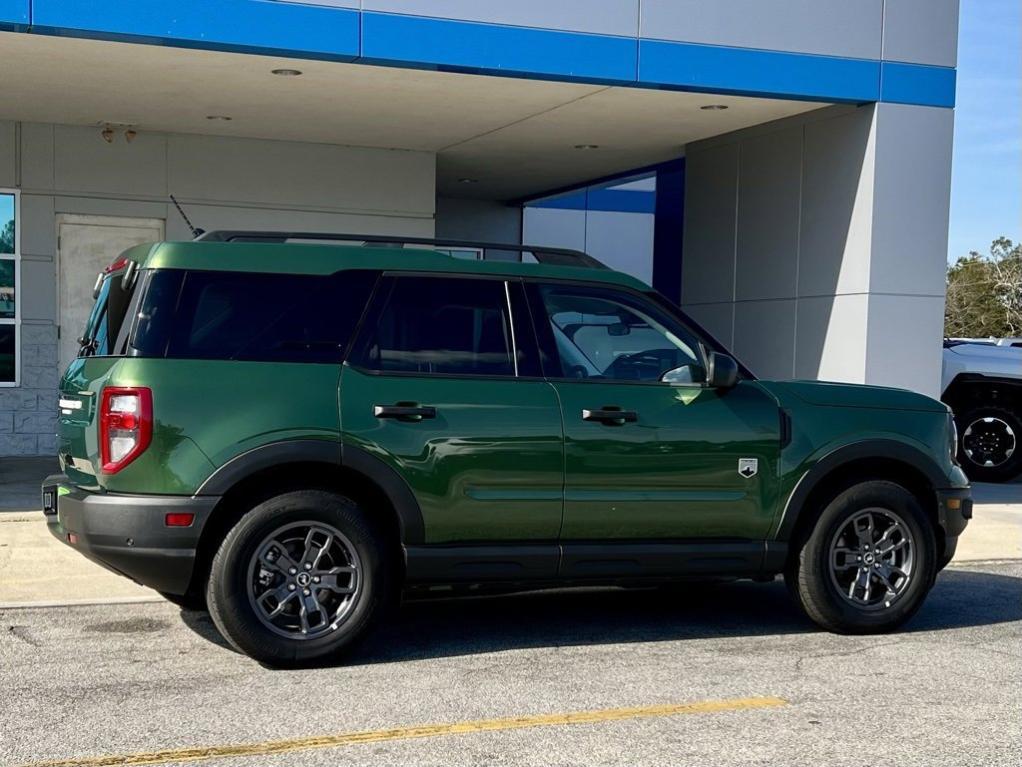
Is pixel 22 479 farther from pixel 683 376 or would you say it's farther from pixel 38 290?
pixel 683 376

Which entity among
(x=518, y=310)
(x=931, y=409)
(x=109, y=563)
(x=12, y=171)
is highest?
(x=12, y=171)

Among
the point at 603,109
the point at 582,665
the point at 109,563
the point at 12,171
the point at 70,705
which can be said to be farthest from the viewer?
the point at 12,171

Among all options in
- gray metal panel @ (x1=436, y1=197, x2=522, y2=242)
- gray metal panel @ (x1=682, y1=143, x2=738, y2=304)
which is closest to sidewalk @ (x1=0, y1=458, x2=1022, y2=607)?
gray metal panel @ (x1=682, y1=143, x2=738, y2=304)

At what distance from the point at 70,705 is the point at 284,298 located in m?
2.08

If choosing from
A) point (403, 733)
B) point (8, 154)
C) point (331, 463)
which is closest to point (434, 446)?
point (331, 463)

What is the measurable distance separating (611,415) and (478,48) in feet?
18.4

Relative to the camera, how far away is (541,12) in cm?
1099

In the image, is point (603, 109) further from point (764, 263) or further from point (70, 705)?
point (70, 705)

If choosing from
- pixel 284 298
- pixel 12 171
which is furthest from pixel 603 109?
pixel 284 298

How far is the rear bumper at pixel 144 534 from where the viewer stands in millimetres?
5633

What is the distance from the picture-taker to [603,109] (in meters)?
12.9

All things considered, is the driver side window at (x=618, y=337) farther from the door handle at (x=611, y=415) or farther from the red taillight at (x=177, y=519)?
the red taillight at (x=177, y=519)

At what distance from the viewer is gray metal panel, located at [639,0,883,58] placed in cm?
1138

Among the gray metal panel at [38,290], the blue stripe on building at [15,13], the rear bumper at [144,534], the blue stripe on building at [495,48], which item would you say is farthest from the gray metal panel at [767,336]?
the rear bumper at [144,534]
